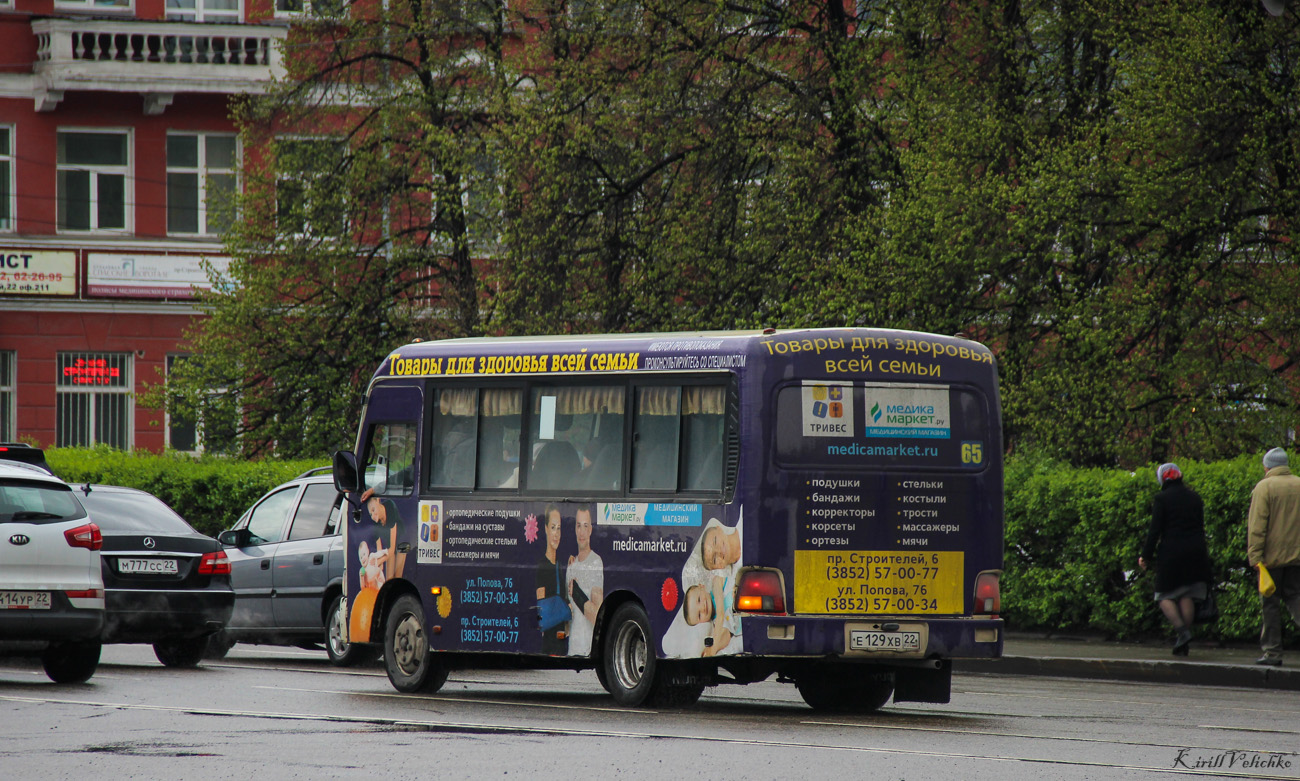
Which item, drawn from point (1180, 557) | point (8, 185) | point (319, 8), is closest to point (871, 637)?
point (1180, 557)

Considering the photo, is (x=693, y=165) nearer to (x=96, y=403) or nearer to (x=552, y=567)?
(x=552, y=567)

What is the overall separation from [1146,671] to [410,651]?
281 inches

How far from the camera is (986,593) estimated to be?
1316cm

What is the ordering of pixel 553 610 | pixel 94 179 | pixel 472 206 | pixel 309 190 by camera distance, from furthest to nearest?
pixel 94 179 < pixel 472 206 < pixel 309 190 < pixel 553 610

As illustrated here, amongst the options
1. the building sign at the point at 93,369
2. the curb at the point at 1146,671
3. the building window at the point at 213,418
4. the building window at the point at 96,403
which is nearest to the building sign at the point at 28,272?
the building sign at the point at 93,369

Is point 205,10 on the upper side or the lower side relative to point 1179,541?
upper

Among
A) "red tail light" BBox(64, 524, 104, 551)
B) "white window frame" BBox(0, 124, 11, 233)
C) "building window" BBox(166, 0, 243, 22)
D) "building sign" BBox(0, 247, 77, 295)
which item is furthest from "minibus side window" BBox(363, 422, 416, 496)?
"building window" BBox(166, 0, 243, 22)

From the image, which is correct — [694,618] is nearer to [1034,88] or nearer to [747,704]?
[747,704]

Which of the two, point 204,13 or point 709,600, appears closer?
point 709,600

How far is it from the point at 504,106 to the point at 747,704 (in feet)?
54.1

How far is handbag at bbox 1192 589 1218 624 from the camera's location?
18.4m

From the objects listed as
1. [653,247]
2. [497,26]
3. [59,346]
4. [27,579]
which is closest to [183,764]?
[27,579]

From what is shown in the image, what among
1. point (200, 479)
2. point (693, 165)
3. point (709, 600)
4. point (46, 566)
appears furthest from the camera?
point (200, 479)

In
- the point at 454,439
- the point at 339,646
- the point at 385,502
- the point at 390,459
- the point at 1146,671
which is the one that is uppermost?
the point at 454,439
